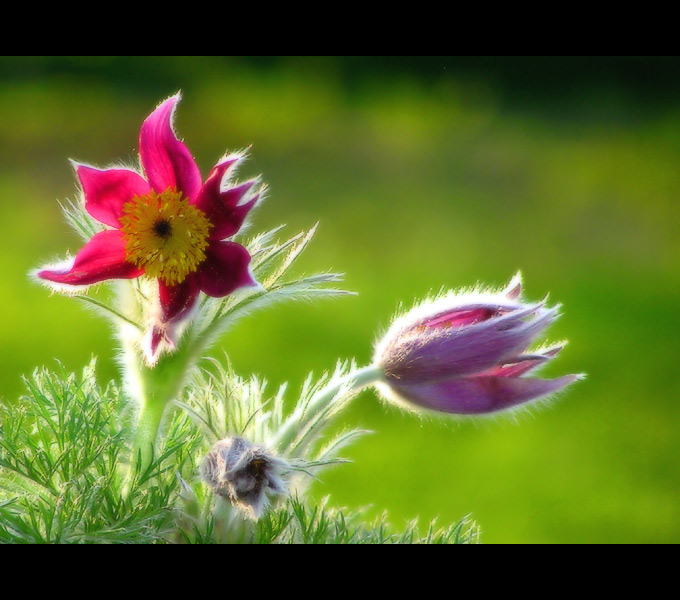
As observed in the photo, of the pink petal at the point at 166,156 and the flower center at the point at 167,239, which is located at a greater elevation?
the pink petal at the point at 166,156

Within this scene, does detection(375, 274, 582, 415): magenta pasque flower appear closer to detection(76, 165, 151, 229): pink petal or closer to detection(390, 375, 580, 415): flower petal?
detection(390, 375, 580, 415): flower petal

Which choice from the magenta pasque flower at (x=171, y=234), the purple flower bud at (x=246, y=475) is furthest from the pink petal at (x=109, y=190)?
the purple flower bud at (x=246, y=475)

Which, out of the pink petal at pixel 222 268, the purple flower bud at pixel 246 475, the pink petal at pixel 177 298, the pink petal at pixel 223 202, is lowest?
the purple flower bud at pixel 246 475

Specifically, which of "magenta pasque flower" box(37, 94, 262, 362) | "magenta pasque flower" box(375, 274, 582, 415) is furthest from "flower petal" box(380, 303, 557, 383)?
"magenta pasque flower" box(37, 94, 262, 362)

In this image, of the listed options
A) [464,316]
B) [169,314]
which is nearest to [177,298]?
[169,314]

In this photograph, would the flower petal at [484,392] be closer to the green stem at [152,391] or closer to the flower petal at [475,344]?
the flower petal at [475,344]

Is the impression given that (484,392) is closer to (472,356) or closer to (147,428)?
(472,356)
